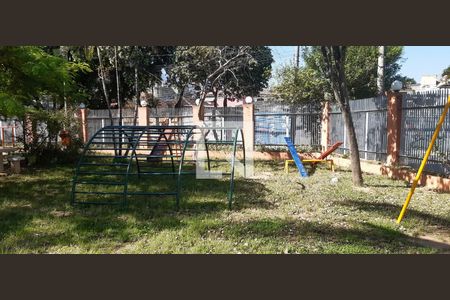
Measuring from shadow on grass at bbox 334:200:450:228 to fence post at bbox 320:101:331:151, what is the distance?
814 cm

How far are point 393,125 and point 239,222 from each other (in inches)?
262

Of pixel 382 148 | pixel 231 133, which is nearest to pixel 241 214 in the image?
pixel 382 148

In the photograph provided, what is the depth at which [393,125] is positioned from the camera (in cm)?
1066

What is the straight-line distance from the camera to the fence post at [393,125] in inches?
413

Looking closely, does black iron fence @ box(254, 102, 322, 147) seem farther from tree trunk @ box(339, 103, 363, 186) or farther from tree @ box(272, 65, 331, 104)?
tree trunk @ box(339, 103, 363, 186)

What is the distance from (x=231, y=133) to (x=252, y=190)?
10.4 m

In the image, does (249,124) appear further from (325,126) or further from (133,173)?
(133,173)

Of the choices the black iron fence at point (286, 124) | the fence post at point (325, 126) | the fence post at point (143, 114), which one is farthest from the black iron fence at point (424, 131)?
the fence post at point (143, 114)

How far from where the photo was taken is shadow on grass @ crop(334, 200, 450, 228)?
20.3 feet

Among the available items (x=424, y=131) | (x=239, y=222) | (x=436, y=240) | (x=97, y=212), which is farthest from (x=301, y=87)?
(x=436, y=240)

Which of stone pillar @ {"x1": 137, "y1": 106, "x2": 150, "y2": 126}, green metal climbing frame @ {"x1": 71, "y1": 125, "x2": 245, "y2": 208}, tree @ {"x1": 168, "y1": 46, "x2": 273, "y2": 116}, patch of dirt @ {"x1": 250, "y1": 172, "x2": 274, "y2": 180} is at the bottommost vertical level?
patch of dirt @ {"x1": 250, "y1": 172, "x2": 274, "y2": 180}

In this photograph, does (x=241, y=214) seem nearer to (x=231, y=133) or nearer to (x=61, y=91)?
(x=61, y=91)

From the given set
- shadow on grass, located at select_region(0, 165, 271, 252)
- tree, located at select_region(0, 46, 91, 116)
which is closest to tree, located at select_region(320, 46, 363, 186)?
shadow on grass, located at select_region(0, 165, 271, 252)

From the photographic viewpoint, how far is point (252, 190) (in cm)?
877
